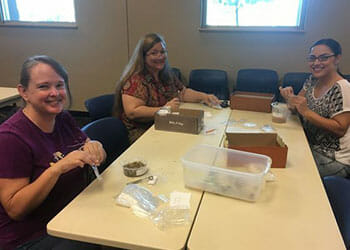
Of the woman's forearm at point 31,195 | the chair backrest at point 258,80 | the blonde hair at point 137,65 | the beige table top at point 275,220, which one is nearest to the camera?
the beige table top at point 275,220

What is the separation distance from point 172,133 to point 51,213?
86 centimetres

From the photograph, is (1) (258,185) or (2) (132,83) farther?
(2) (132,83)

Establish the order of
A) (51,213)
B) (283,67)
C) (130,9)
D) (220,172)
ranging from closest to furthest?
(220,172) < (51,213) < (283,67) < (130,9)

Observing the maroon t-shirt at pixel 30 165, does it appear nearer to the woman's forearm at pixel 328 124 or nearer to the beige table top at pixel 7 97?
the woman's forearm at pixel 328 124

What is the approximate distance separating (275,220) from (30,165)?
97cm

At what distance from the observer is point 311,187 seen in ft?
4.07

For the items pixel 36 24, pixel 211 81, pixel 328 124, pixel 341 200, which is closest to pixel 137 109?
pixel 328 124

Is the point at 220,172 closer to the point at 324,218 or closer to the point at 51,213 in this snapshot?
the point at 324,218

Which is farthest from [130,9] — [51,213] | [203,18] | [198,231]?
[198,231]

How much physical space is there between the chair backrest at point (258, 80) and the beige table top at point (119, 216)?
235cm

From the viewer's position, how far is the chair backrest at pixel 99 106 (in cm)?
221

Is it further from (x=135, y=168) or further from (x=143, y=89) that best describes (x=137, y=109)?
(x=135, y=168)

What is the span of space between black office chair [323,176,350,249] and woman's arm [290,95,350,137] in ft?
1.92

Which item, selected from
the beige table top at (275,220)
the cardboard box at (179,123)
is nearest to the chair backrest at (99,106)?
the cardboard box at (179,123)
